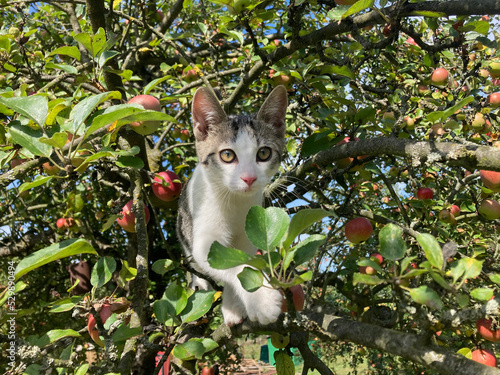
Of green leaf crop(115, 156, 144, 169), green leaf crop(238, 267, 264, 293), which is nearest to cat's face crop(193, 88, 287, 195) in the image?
green leaf crop(115, 156, 144, 169)

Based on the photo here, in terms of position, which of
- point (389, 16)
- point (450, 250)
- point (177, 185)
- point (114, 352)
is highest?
point (389, 16)

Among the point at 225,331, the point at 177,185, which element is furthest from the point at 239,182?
the point at 177,185

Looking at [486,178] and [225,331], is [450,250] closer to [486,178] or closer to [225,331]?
[225,331]

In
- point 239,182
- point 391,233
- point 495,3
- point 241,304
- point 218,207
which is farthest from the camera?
point 218,207

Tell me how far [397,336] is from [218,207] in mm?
1332

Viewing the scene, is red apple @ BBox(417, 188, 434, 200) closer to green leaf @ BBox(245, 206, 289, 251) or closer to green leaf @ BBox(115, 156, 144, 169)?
green leaf @ BBox(245, 206, 289, 251)

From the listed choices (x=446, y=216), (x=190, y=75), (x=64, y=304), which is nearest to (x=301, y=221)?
(x=64, y=304)

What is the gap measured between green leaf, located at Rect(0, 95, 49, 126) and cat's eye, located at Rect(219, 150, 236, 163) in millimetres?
1129

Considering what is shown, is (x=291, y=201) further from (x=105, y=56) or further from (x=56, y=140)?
(x=56, y=140)

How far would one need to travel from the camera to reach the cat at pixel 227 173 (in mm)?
2030

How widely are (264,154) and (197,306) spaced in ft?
3.86

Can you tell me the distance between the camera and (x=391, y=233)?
1022mm

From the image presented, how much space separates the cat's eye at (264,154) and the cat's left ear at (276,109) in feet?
0.75

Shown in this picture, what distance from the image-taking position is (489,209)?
7.74 feet
